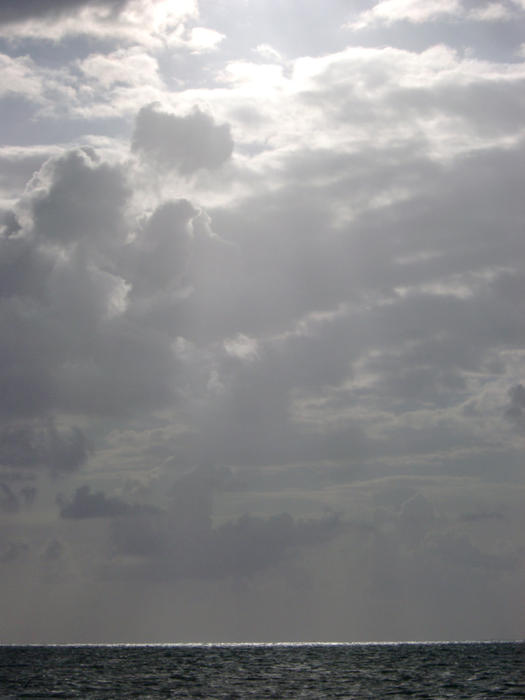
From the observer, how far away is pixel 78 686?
10700 cm

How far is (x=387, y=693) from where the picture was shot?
9231 centimetres

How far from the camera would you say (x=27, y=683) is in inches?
4537

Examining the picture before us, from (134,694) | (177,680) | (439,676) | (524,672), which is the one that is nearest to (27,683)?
(177,680)

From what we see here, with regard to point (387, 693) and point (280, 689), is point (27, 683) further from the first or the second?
point (387, 693)

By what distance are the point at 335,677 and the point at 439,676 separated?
54.4 feet

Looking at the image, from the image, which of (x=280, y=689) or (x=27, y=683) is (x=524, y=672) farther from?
(x=27, y=683)

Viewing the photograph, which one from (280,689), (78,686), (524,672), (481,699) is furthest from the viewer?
(524,672)

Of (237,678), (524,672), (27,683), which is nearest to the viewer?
(27,683)

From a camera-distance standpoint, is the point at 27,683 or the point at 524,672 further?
the point at 524,672

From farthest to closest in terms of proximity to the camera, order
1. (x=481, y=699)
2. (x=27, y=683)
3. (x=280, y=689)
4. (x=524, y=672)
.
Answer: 1. (x=524, y=672)
2. (x=27, y=683)
3. (x=280, y=689)
4. (x=481, y=699)

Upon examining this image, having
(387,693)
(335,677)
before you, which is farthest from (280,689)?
(335,677)

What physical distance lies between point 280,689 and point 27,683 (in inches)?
1529

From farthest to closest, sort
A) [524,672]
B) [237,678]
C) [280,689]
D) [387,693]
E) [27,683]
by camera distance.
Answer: [524,672], [237,678], [27,683], [280,689], [387,693]

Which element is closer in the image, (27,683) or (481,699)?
(481,699)
